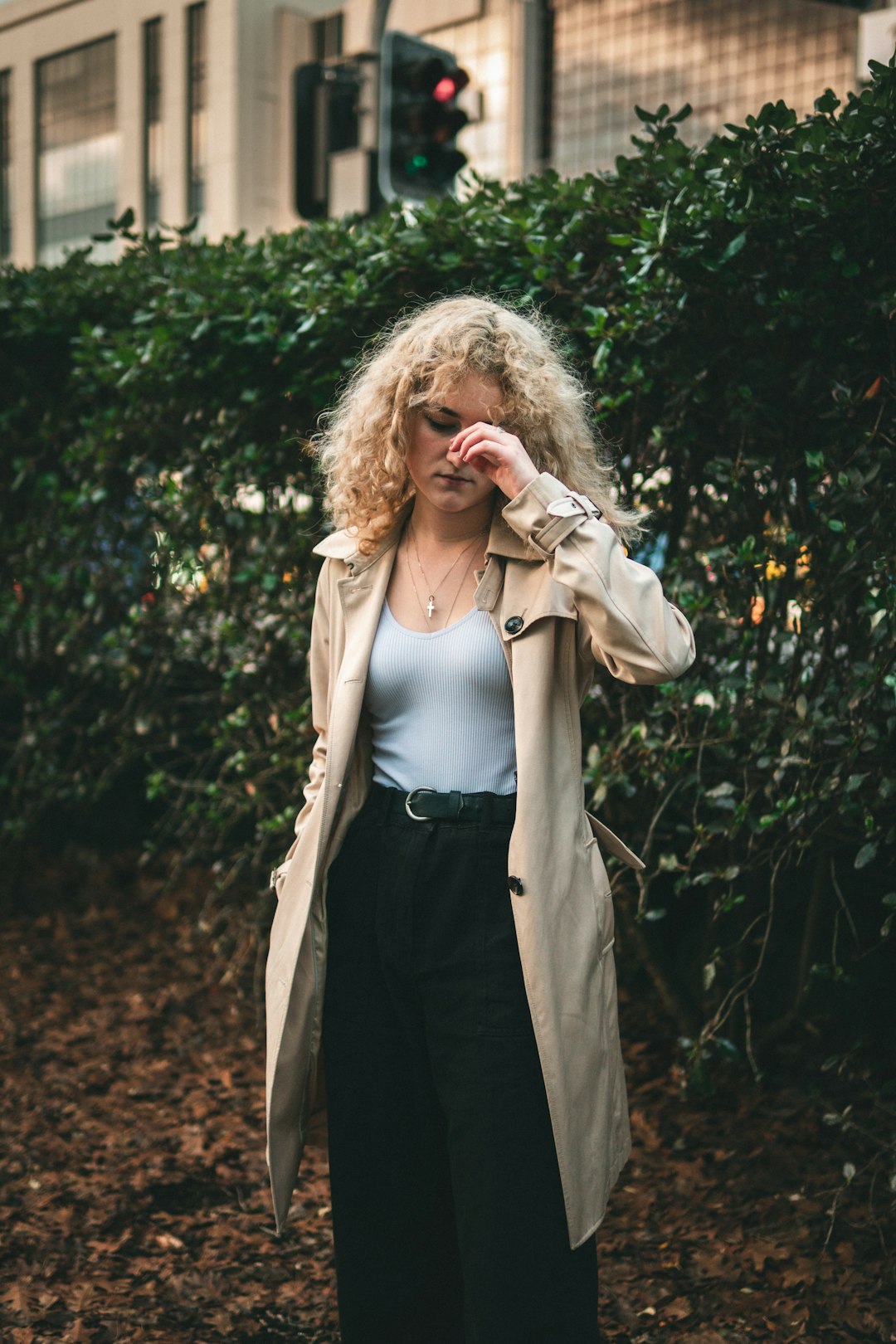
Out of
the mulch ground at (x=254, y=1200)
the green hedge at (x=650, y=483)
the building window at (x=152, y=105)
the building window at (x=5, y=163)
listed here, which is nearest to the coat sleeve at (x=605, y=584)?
the green hedge at (x=650, y=483)

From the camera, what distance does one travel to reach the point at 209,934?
5539 millimetres

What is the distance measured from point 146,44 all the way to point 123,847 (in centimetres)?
1878

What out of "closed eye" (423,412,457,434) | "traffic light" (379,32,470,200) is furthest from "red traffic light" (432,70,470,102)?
"closed eye" (423,412,457,434)

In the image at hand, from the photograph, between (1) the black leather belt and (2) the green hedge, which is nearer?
(1) the black leather belt

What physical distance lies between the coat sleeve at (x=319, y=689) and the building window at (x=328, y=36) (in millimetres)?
19753

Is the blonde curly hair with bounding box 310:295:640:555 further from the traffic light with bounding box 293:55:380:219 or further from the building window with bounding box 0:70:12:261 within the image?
the building window with bounding box 0:70:12:261

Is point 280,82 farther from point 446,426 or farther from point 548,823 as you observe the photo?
point 548,823

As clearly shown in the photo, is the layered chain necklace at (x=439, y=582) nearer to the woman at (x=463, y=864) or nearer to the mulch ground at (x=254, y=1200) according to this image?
the woman at (x=463, y=864)

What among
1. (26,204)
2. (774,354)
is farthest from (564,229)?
(26,204)

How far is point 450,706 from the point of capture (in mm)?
2324

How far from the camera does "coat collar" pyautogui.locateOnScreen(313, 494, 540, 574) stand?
2.33 metres

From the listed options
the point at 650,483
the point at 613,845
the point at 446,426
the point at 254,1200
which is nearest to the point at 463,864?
the point at 613,845

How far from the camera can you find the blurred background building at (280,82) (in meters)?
11.1

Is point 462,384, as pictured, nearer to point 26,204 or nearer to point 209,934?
point 209,934
